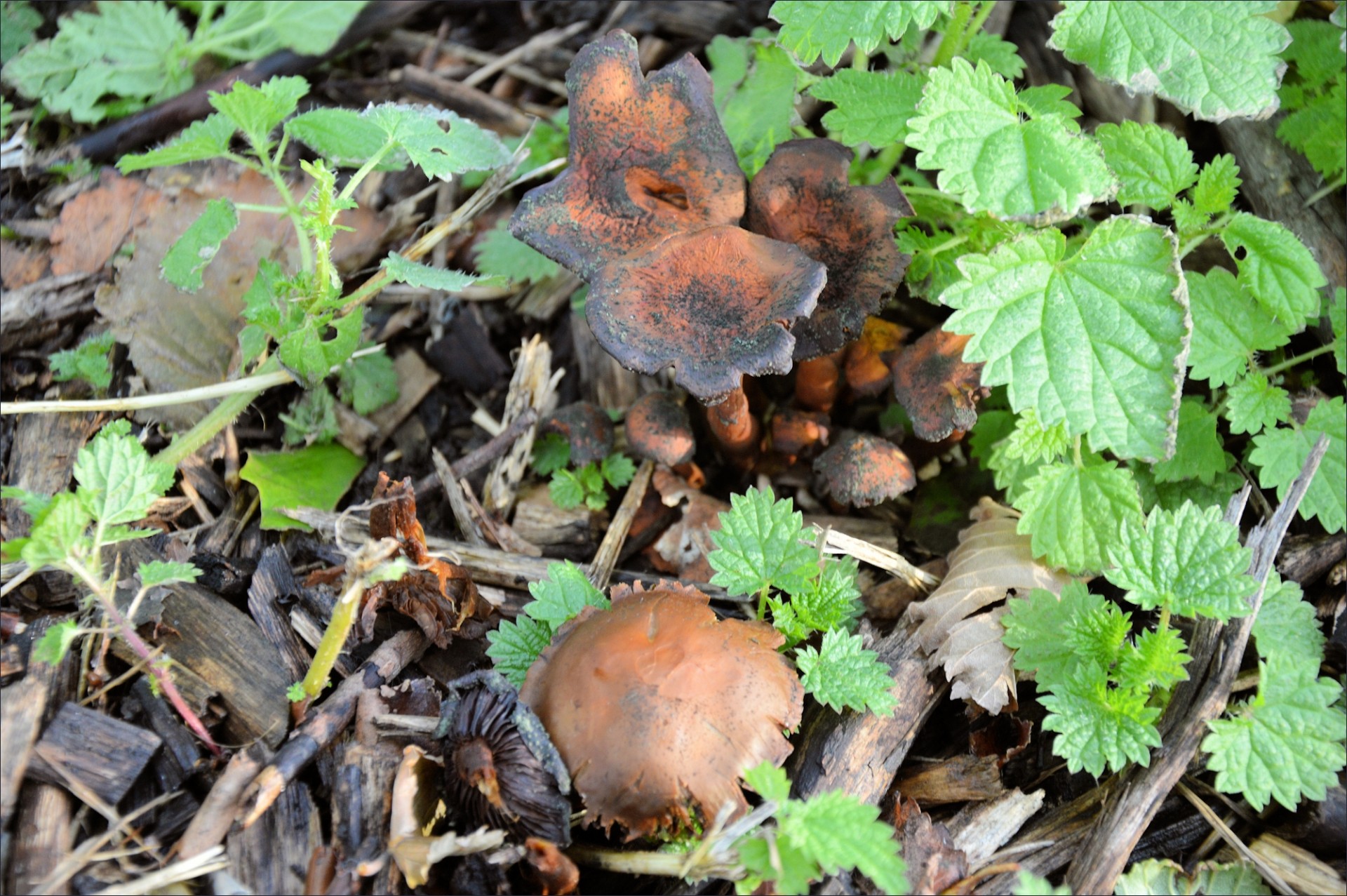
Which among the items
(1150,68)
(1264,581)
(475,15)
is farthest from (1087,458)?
(475,15)

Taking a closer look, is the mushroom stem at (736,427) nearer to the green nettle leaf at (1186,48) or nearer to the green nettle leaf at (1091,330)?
the green nettle leaf at (1091,330)

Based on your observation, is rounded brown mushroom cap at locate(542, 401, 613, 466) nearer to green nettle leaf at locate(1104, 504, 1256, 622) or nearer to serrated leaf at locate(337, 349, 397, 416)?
serrated leaf at locate(337, 349, 397, 416)

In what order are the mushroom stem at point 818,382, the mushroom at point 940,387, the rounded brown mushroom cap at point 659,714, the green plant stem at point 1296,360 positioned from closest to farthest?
the rounded brown mushroom cap at point 659,714 < the mushroom at point 940,387 < the green plant stem at point 1296,360 < the mushroom stem at point 818,382

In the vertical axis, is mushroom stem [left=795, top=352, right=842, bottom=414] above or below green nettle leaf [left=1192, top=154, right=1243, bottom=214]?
below

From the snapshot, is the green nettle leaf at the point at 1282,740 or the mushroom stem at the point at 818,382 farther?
the mushroom stem at the point at 818,382

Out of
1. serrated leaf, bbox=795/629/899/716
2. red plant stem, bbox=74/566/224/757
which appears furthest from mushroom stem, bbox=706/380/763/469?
red plant stem, bbox=74/566/224/757

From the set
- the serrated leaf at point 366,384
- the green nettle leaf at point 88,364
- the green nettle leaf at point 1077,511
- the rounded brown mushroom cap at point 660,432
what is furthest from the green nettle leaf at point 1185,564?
the green nettle leaf at point 88,364
